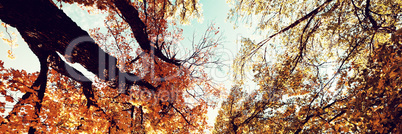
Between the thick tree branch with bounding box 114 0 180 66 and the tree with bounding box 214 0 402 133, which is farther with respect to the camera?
the thick tree branch with bounding box 114 0 180 66

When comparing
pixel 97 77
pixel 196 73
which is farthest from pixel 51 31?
pixel 196 73

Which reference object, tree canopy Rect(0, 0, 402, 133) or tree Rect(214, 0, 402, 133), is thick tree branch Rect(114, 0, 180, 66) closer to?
tree canopy Rect(0, 0, 402, 133)

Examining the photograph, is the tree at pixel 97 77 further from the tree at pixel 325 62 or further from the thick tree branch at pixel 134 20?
the tree at pixel 325 62

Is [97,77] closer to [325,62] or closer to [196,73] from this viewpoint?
[196,73]

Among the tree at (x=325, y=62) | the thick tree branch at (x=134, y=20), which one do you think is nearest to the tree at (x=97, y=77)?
the thick tree branch at (x=134, y=20)

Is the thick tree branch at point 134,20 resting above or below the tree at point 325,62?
above

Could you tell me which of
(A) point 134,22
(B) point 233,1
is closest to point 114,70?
(A) point 134,22

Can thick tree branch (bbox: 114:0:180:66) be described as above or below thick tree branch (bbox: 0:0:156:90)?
above

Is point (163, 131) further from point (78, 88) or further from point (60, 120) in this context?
point (60, 120)

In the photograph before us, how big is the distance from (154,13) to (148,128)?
6.25 meters

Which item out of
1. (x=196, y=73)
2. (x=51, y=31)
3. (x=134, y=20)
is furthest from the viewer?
(x=196, y=73)

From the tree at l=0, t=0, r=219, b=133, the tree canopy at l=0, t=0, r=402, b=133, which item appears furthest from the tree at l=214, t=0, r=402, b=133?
the tree at l=0, t=0, r=219, b=133

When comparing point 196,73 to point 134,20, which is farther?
point 196,73

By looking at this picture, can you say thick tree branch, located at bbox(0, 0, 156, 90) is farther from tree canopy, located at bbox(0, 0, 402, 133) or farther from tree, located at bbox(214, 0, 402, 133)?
tree, located at bbox(214, 0, 402, 133)
